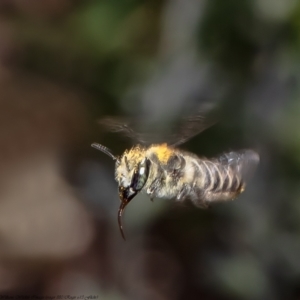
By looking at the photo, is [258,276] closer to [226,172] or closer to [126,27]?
[226,172]

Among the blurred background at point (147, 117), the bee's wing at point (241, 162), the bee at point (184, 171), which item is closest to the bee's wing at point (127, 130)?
the bee at point (184, 171)

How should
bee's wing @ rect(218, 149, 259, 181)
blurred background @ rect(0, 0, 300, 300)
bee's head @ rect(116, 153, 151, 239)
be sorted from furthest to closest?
blurred background @ rect(0, 0, 300, 300), bee's wing @ rect(218, 149, 259, 181), bee's head @ rect(116, 153, 151, 239)

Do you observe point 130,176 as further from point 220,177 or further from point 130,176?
point 220,177

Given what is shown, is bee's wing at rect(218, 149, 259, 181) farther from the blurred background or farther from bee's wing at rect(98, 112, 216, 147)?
the blurred background

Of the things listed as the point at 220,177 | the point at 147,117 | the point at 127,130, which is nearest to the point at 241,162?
the point at 220,177

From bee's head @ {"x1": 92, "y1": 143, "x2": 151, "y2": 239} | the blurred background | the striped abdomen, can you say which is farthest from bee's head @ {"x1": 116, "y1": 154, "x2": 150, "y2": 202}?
the blurred background

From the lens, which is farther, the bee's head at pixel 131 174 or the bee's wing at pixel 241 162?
the bee's wing at pixel 241 162

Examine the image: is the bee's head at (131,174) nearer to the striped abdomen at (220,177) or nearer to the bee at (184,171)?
the bee at (184,171)
